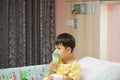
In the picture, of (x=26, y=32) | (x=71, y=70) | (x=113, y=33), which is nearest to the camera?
(x=71, y=70)

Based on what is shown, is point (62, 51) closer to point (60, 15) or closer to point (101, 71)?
point (101, 71)

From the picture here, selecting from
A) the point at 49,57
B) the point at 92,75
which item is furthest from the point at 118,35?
the point at 92,75

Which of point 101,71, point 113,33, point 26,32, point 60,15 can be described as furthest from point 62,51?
point 60,15

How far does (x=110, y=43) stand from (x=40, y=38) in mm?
1062

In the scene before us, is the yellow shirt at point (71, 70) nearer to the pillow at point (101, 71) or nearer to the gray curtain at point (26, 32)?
the pillow at point (101, 71)

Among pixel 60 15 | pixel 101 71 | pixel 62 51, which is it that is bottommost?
pixel 101 71

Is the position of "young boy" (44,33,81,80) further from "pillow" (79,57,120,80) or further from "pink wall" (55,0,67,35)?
"pink wall" (55,0,67,35)

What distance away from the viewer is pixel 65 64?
220 centimetres

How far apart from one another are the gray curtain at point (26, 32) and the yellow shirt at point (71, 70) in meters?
1.72

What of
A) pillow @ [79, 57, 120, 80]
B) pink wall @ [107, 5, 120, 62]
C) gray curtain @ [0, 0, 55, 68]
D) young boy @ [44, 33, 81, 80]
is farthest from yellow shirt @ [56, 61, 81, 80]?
gray curtain @ [0, 0, 55, 68]

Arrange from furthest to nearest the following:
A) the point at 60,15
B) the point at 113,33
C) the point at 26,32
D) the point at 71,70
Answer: the point at 60,15
the point at 26,32
the point at 113,33
the point at 71,70

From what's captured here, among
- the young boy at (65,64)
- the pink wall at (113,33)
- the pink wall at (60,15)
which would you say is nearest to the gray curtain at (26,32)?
the pink wall at (60,15)

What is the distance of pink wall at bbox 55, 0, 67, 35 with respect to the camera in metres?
4.04

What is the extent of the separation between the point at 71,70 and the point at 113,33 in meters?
1.56
